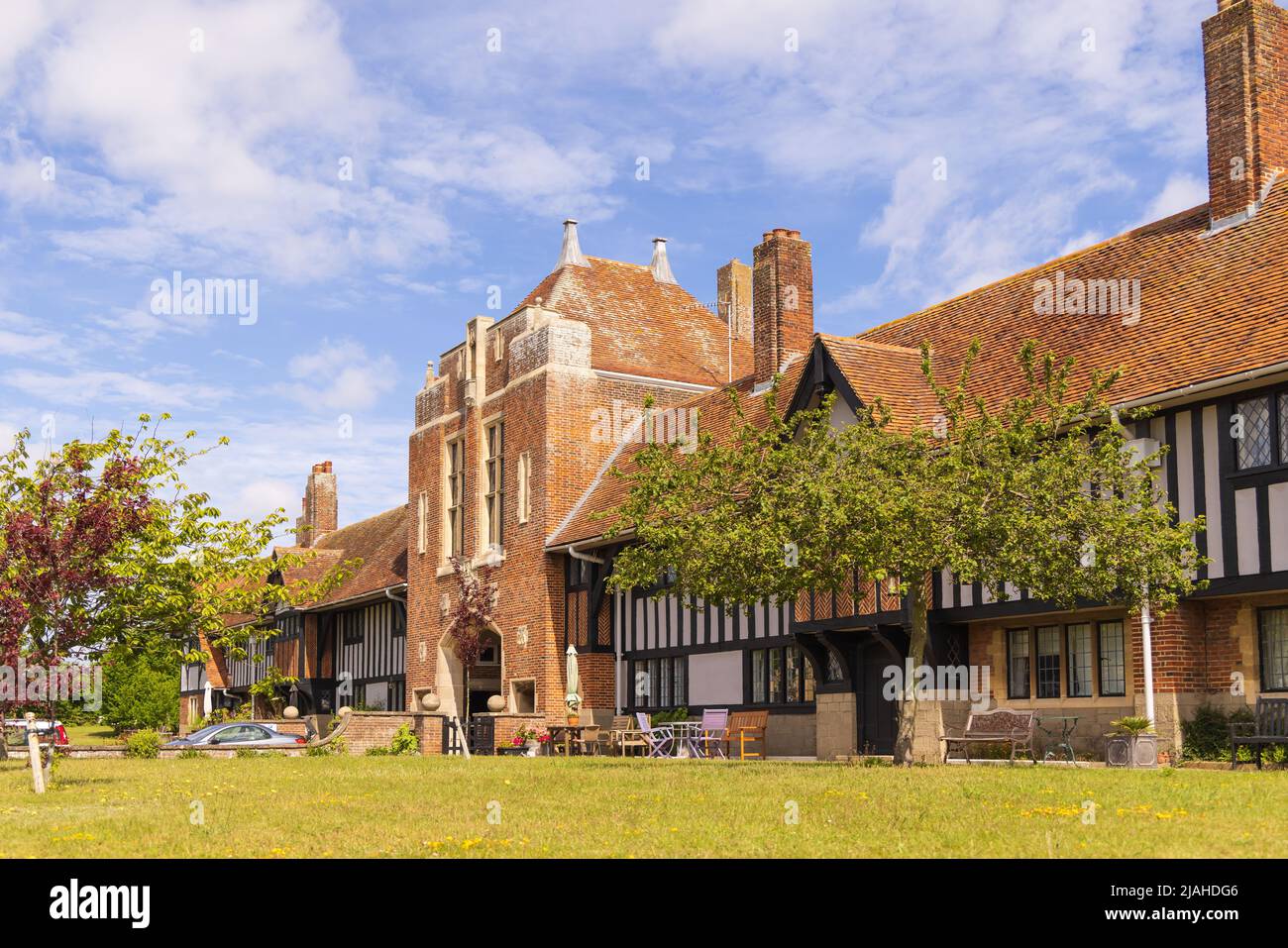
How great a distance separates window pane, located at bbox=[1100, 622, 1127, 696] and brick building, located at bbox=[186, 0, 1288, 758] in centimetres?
4

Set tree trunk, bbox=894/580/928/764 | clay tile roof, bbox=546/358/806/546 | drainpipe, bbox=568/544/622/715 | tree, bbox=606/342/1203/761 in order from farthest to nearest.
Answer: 1. drainpipe, bbox=568/544/622/715
2. clay tile roof, bbox=546/358/806/546
3. tree trunk, bbox=894/580/928/764
4. tree, bbox=606/342/1203/761

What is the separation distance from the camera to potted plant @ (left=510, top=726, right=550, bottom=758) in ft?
98.1

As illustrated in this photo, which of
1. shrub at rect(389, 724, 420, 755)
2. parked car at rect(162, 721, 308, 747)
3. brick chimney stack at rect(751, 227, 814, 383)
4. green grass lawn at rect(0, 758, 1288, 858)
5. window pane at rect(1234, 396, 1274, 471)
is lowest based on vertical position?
shrub at rect(389, 724, 420, 755)

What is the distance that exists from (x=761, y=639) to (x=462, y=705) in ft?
39.6

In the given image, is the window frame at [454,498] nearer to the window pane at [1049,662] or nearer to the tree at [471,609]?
the tree at [471,609]

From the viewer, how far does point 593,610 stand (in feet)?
103

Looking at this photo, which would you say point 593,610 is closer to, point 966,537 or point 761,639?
point 761,639

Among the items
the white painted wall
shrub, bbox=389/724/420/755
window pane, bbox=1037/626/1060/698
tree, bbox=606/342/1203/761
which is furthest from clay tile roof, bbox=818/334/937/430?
shrub, bbox=389/724/420/755

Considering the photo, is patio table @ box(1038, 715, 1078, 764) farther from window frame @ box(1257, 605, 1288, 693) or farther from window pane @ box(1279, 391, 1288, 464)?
window pane @ box(1279, 391, 1288, 464)

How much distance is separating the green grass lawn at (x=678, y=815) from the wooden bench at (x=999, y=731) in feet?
9.26

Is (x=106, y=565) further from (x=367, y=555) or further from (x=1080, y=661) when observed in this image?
(x=367, y=555)

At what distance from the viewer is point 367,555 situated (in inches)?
1874

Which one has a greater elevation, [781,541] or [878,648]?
[781,541]
